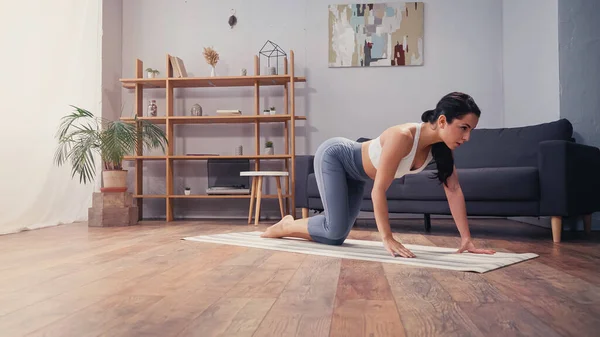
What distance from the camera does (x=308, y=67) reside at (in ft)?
17.4

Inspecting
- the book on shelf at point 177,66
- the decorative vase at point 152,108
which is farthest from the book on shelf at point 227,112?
the decorative vase at point 152,108

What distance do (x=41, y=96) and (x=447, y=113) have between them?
11.0ft

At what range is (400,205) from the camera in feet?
12.0

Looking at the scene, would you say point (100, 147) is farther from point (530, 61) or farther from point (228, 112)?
point (530, 61)

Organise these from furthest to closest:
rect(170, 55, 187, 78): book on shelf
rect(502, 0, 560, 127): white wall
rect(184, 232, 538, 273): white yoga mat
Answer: rect(170, 55, 187, 78): book on shelf < rect(502, 0, 560, 127): white wall < rect(184, 232, 538, 273): white yoga mat

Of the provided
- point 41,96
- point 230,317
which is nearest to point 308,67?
point 41,96

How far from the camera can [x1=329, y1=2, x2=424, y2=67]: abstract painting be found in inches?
205

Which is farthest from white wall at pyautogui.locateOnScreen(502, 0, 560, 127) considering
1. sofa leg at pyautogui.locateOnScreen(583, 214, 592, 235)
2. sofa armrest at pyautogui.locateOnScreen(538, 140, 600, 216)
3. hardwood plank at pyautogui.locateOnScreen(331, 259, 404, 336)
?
hardwood plank at pyautogui.locateOnScreen(331, 259, 404, 336)

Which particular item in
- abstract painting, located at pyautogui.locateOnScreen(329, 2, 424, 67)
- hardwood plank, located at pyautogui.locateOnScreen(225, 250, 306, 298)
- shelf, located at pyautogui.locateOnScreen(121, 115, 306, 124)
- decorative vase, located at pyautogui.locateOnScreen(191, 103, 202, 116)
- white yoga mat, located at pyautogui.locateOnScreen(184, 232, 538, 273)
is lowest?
white yoga mat, located at pyautogui.locateOnScreen(184, 232, 538, 273)

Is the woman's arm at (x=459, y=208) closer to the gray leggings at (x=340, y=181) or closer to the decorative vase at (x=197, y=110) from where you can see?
the gray leggings at (x=340, y=181)

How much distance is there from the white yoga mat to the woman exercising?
66 millimetres

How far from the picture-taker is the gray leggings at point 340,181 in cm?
250

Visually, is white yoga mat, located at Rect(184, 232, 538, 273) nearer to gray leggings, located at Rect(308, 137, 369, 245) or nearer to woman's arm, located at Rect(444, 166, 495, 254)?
woman's arm, located at Rect(444, 166, 495, 254)

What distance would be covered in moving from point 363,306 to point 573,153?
2208 mm
